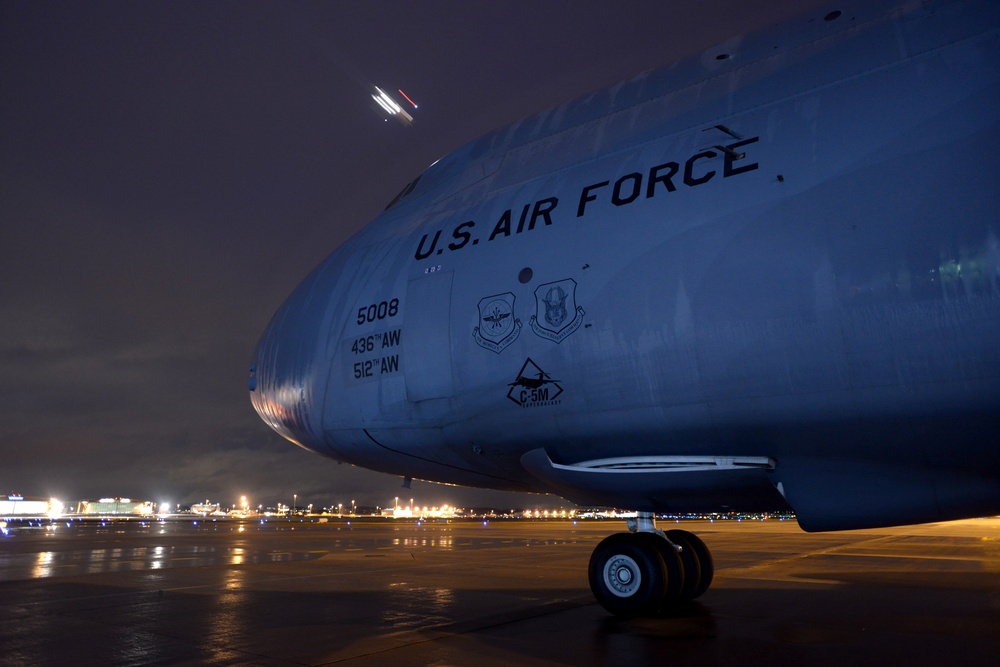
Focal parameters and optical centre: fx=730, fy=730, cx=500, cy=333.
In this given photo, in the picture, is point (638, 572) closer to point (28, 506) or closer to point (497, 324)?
point (497, 324)

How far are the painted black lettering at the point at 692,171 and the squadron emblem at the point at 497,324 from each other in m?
2.19

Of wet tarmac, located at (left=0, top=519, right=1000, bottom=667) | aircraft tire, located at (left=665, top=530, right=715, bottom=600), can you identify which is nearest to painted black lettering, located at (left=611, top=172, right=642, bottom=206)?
wet tarmac, located at (left=0, top=519, right=1000, bottom=667)

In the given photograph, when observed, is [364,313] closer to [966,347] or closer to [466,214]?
[466,214]

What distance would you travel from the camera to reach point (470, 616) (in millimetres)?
9422

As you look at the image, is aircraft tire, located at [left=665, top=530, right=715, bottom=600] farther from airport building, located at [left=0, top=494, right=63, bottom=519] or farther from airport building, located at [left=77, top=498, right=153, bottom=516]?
airport building, located at [left=77, top=498, right=153, bottom=516]

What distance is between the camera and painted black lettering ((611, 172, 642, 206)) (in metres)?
7.29

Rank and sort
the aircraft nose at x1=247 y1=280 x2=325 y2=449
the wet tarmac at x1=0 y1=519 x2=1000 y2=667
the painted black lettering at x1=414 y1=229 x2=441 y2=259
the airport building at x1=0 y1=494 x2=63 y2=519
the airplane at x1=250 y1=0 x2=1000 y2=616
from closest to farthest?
the airplane at x1=250 y1=0 x2=1000 y2=616 < the wet tarmac at x1=0 y1=519 x2=1000 y2=667 < the painted black lettering at x1=414 y1=229 x2=441 y2=259 < the aircraft nose at x1=247 y1=280 x2=325 y2=449 < the airport building at x1=0 y1=494 x2=63 y2=519

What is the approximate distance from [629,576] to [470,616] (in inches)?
85.4

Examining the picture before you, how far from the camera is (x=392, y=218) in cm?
1101

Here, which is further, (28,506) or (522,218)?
(28,506)

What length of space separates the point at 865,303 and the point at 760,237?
1026 mm

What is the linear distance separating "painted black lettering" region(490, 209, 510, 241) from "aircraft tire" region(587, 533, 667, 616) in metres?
3.86

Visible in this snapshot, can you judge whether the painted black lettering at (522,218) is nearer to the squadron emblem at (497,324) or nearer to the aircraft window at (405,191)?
the squadron emblem at (497,324)

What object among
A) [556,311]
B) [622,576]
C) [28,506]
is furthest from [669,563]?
[28,506]
